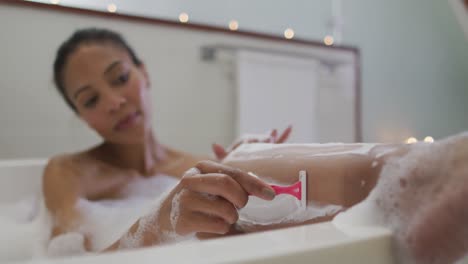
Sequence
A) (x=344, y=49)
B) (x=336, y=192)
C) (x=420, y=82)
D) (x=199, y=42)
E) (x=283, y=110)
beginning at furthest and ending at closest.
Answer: (x=420, y=82), (x=344, y=49), (x=283, y=110), (x=199, y=42), (x=336, y=192)

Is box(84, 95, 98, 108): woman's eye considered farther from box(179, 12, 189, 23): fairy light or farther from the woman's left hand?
box(179, 12, 189, 23): fairy light

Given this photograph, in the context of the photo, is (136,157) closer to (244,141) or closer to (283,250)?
(244,141)

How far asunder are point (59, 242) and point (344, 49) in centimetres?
157

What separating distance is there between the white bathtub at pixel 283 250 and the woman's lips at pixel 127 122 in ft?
3.14

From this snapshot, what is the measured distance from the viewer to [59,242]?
113cm

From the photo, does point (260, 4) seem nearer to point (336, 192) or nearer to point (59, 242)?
point (59, 242)

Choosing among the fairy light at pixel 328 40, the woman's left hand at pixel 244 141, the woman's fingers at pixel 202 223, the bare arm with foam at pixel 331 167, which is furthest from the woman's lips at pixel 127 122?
the fairy light at pixel 328 40

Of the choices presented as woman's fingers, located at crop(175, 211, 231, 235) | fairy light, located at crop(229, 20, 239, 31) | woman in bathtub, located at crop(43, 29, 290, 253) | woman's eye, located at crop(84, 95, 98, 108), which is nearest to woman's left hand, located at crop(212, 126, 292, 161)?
woman in bathtub, located at crop(43, 29, 290, 253)

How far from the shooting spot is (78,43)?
4.27ft

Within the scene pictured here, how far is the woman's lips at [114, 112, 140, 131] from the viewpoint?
1298 mm

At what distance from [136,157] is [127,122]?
0.42 feet

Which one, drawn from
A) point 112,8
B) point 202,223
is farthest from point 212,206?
point 112,8

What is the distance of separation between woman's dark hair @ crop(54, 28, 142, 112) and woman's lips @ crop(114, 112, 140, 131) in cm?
18

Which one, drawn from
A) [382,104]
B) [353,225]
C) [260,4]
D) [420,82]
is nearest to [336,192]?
[353,225]
